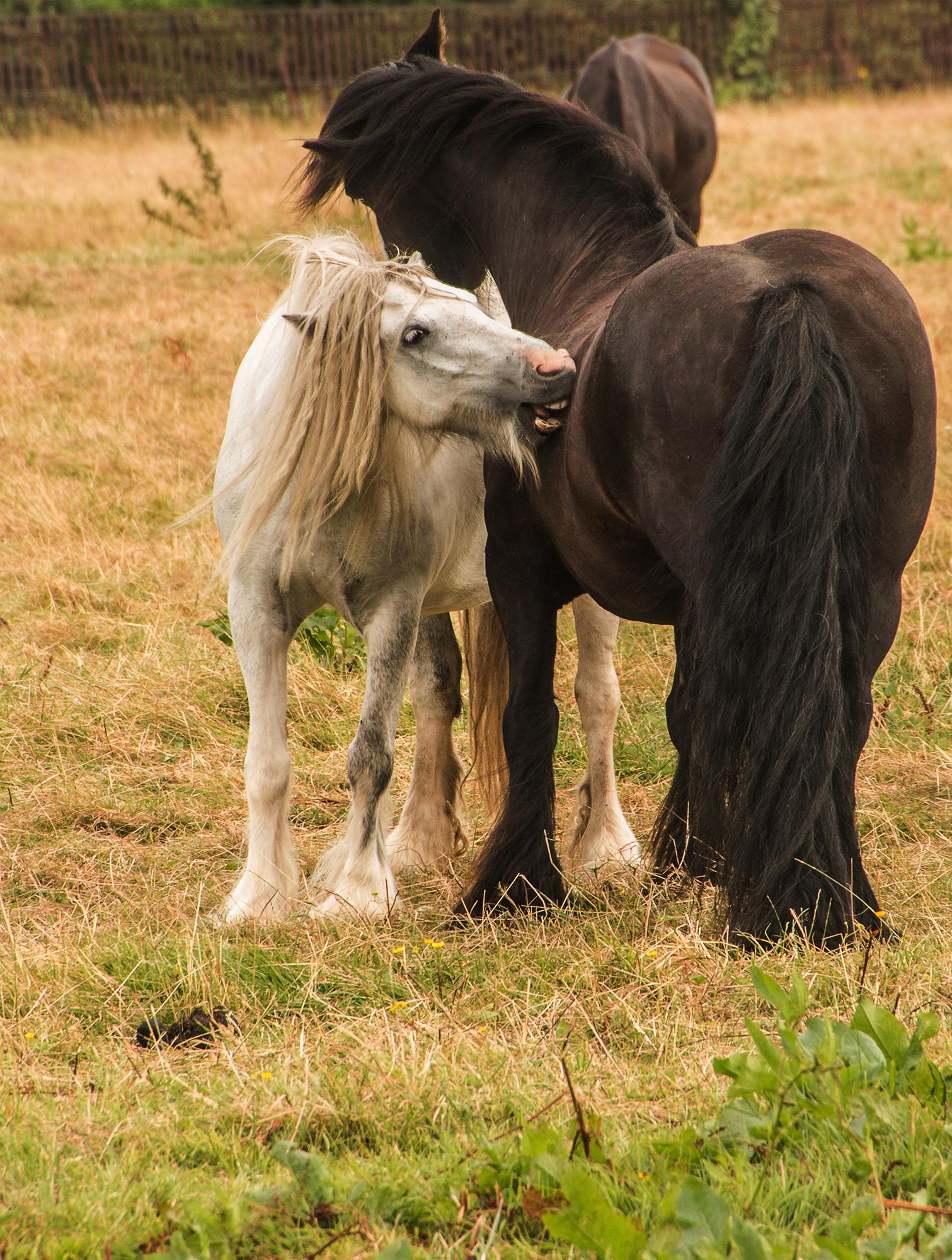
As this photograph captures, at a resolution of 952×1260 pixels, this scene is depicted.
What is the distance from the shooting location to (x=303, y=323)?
8.71 feet

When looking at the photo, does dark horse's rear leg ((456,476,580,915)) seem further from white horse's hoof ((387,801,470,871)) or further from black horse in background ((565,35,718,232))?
black horse in background ((565,35,718,232))

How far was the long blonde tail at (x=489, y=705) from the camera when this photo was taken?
3512 mm

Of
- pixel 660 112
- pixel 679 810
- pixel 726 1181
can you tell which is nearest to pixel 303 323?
pixel 679 810

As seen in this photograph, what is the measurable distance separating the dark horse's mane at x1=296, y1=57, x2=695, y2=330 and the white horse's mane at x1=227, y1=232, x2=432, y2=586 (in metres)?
0.50

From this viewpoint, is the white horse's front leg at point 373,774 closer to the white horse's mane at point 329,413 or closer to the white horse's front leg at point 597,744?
the white horse's mane at point 329,413

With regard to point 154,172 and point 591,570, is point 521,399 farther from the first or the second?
point 154,172

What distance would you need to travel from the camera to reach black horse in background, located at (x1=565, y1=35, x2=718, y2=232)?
29.1 ft

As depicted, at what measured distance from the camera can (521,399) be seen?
8.45ft

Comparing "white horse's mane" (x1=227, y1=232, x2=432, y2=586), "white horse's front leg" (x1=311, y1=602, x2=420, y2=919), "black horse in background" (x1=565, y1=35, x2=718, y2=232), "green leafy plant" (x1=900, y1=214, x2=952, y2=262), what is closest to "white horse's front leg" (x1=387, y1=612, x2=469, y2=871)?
"white horse's front leg" (x1=311, y1=602, x2=420, y2=919)

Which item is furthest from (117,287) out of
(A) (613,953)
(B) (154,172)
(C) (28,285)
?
(A) (613,953)

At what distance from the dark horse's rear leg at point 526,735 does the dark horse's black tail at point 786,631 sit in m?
0.69

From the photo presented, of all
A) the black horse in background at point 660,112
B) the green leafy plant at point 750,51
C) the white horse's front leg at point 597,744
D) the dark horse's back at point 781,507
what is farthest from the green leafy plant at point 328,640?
the green leafy plant at point 750,51

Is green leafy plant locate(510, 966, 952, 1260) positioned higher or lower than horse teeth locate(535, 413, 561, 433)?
lower

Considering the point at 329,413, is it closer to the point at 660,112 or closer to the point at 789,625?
the point at 789,625
